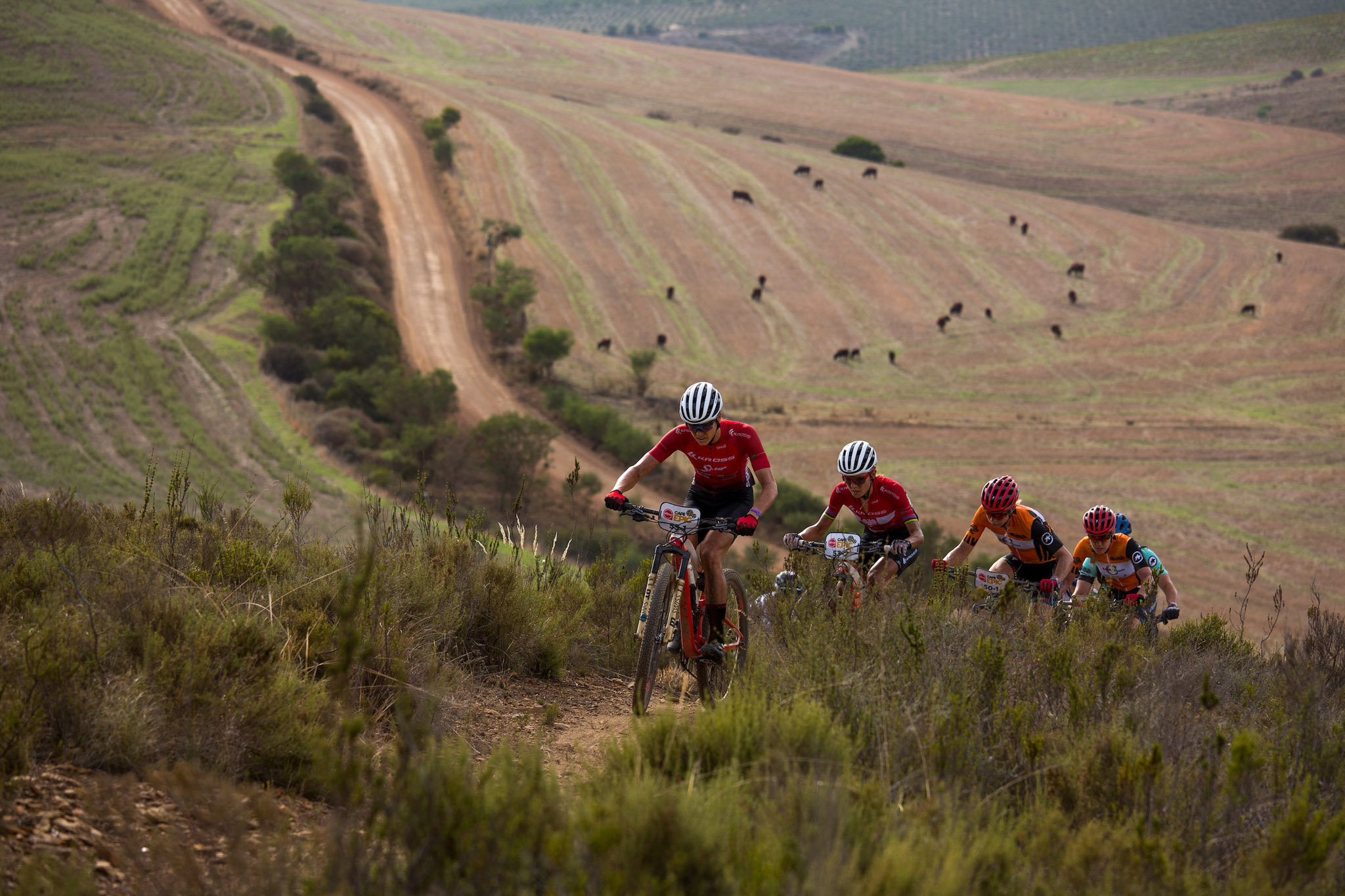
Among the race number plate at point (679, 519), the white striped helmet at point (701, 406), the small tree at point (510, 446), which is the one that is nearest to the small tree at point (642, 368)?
the small tree at point (510, 446)

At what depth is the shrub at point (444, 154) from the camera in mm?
63531

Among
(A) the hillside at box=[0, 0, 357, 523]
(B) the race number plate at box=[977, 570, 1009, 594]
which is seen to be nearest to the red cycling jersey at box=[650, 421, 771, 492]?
(B) the race number plate at box=[977, 570, 1009, 594]

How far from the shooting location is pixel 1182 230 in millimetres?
70375

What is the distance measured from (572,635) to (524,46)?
11856 cm

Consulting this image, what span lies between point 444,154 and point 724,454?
62.8 meters

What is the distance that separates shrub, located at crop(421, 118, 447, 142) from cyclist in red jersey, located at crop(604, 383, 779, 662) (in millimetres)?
65642

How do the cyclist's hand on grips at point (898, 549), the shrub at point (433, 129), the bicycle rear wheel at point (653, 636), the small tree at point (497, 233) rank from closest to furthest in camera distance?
the bicycle rear wheel at point (653, 636) < the cyclist's hand on grips at point (898, 549) < the small tree at point (497, 233) < the shrub at point (433, 129)

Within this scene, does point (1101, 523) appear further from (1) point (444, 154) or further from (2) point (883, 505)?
(1) point (444, 154)

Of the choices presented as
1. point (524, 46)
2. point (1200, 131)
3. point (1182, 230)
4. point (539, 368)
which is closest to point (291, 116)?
point (539, 368)

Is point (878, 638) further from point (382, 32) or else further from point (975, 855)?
point (382, 32)

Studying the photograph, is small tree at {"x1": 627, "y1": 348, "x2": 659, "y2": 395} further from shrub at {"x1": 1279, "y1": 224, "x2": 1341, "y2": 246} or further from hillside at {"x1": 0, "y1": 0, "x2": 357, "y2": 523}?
shrub at {"x1": 1279, "y1": 224, "x2": 1341, "y2": 246}

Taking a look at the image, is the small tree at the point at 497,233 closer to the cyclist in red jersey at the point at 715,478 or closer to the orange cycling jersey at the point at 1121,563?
the orange cycling jersey at the point at 1121,563

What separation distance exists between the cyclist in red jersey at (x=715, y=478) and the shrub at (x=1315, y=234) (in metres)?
83.3

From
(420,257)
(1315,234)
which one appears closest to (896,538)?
(420,257)
